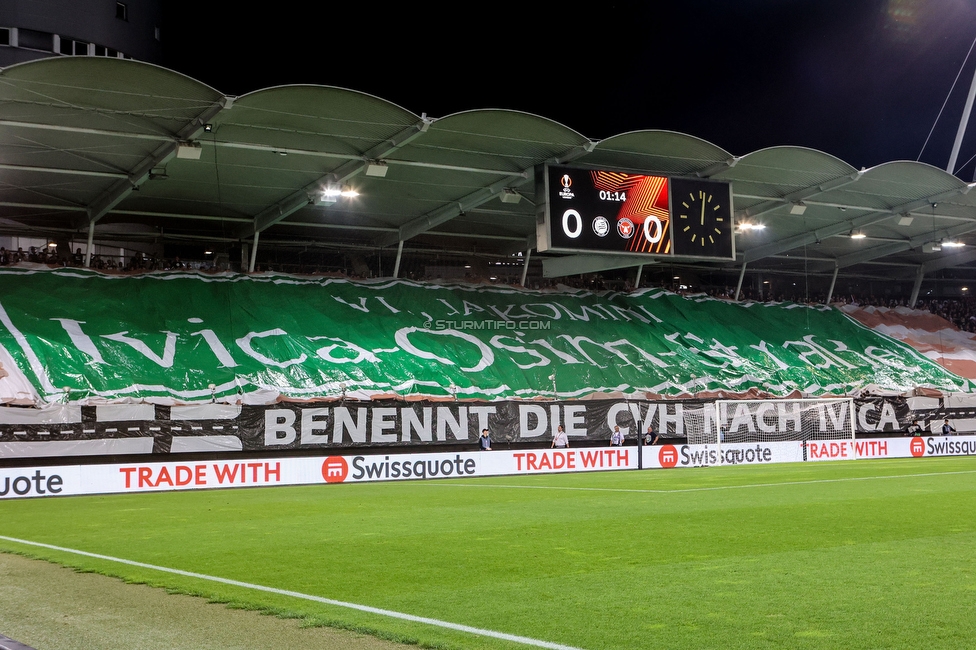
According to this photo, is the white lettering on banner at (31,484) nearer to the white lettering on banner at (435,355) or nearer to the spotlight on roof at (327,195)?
the spotlight on roof at (327,195)

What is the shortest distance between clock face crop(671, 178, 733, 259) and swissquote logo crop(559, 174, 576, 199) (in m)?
3.47

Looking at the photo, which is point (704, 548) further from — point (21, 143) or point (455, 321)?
point (455, 321)

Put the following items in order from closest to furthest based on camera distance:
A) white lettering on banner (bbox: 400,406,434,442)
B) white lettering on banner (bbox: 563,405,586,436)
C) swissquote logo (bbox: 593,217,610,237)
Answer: swissquote logo (bbox: 593,217,610,237)
white lettering on banner (bbox: 400,406,434,442)
white lettering on banner (bbox: 563,405,586,436)

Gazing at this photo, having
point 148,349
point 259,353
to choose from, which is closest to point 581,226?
point 259,353

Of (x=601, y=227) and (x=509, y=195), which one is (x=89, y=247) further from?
(x=601, y=227)

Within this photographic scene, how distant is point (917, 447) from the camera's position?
3588 centimetres

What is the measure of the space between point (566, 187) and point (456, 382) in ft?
30.1

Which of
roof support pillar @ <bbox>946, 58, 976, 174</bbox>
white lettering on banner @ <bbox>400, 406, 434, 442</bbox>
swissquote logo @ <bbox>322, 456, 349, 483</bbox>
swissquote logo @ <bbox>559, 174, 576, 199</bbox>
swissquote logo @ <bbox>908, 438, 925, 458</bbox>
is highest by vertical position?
roof support pillar @ <bbox>946, 58, 976, 174</bbox>

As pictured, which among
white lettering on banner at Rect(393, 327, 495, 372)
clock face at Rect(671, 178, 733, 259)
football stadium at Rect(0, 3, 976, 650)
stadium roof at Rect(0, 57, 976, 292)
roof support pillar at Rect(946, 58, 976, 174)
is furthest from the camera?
roof support pillar at Rect(946, 58, 976, 174)

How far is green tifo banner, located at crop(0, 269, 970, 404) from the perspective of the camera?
31.2 meters

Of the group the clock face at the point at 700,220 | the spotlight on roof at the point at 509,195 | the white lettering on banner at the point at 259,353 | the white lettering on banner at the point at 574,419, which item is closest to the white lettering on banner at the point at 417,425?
the white lettering on banner at the point at 259,353

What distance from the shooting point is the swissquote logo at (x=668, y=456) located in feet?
105

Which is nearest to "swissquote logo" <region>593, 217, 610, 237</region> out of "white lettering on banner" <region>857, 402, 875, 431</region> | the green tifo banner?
the green tifo banner

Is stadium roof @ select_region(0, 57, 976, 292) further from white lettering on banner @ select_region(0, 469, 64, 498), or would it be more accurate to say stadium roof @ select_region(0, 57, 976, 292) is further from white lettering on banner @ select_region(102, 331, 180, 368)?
white lettering on banner @ select_region(0, 469, 64, 498)
